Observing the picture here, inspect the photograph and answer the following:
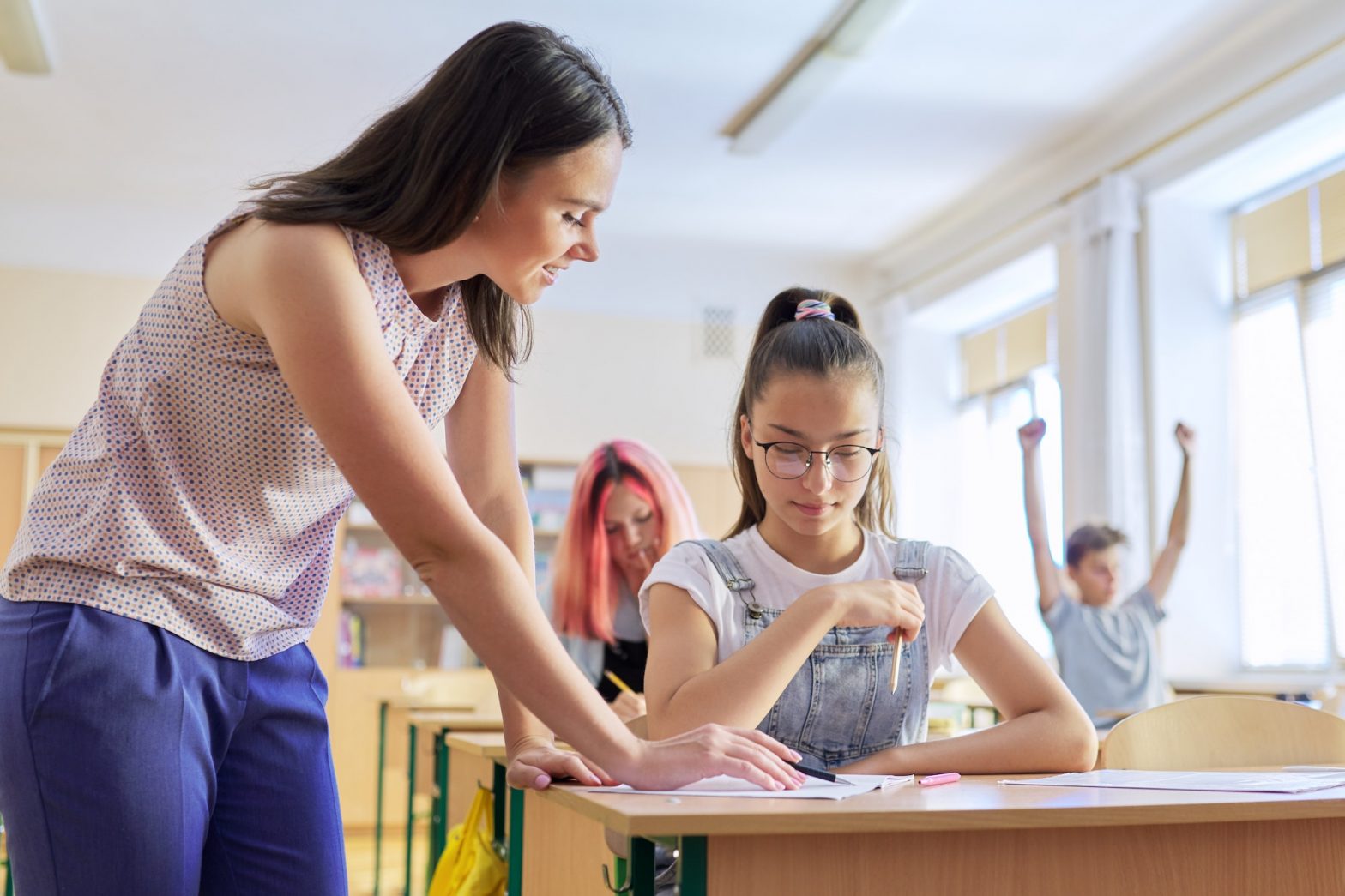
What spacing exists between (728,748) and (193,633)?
0.42 metres

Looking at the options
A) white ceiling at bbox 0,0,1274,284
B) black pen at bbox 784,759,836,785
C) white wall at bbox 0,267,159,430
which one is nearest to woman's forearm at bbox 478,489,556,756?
black pen at bbox 784,759,836,785

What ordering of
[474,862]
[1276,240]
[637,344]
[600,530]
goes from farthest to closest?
[637,344]
[1276,240]
[600,530]
[474,862]

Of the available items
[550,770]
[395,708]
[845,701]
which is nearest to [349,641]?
[395,708]

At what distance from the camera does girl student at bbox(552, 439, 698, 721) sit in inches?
124

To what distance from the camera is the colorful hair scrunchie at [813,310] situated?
1745 mm

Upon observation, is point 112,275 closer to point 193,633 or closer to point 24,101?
point 24,101

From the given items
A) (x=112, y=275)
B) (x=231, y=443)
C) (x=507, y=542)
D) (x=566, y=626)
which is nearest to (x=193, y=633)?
(x=231, y=443)

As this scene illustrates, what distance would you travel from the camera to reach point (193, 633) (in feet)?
3.24

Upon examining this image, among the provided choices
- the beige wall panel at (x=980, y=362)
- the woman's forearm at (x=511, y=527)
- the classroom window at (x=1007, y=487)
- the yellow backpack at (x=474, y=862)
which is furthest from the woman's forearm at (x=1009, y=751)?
the beige wall panel at (x=980, y=362)

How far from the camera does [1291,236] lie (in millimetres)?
4941

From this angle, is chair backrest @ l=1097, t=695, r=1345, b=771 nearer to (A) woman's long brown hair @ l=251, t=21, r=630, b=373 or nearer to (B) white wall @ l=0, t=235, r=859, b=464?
(A) woman's long brown hair @ l=251, t=21, r=630, b=373

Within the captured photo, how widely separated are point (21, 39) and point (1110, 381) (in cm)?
425

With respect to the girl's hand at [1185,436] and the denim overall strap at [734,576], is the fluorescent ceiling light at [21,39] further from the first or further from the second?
the girl's hand at [1185,436]

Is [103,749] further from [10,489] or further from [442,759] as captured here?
[10,489]
